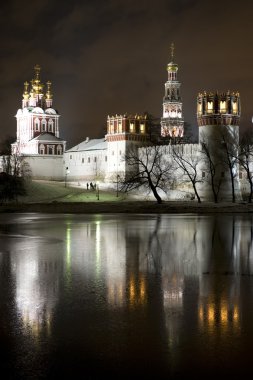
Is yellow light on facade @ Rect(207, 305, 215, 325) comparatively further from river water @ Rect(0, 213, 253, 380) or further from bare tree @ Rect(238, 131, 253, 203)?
bare tree @ Rect(238, 131, 253, 203)

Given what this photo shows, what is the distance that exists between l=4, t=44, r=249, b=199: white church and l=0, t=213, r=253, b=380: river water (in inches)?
2050

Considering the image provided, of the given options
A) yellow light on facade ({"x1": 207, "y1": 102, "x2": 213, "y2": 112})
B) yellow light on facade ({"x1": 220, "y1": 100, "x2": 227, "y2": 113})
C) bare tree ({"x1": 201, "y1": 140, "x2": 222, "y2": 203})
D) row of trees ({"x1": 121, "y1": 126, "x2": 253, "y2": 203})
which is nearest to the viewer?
row of trees ({"x1": 121, "y1": 126, "x2": 253, "y2": 203})

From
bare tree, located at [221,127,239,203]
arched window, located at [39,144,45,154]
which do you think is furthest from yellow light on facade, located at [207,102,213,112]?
arched window, located at [39,144,45,154]

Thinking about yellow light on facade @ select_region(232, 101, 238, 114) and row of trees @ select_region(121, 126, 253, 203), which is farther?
yellow light on facade @ select_region(232, 101, 238, 114)

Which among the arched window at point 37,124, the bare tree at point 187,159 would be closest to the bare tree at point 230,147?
the bare tree at point 187,159

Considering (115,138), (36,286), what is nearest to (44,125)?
(115,138)

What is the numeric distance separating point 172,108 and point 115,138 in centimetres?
2818

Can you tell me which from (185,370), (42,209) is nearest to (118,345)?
(185,370)

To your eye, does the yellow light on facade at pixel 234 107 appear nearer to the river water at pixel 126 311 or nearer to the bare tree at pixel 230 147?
the bare tree at pixel 230 147

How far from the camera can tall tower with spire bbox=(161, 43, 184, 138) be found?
108m

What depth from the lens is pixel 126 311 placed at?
36.3ft

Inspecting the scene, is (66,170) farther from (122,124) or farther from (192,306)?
(192,306)

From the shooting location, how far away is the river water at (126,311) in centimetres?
821

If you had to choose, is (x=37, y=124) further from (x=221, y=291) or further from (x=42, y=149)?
(x=221, y=291)
